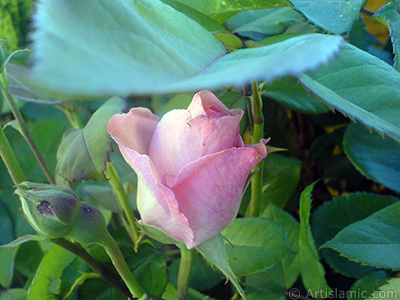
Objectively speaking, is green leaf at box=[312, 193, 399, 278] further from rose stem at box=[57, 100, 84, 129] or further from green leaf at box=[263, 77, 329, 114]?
rose stem at box=[57, 100, 84, 129]

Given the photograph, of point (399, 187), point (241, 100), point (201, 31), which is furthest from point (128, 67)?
point (399, 187)

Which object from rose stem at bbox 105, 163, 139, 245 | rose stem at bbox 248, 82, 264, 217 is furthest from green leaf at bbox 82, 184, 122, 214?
rose stem at bbox 248, 82, 264, 217

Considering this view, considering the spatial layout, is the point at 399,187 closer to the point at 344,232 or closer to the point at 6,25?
the point at 344,232

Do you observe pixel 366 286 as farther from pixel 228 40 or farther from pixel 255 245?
pixel 228 40

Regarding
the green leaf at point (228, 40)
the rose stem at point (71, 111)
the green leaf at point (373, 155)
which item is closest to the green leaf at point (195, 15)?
the green leaf at point (228, 40)

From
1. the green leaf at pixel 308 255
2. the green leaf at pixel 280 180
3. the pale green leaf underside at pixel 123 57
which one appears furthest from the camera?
the green leaf at pixel 280 180

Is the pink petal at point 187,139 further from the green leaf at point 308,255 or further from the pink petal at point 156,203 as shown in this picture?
the green leaf at point 308,255

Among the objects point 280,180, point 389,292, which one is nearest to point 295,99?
point 280,180

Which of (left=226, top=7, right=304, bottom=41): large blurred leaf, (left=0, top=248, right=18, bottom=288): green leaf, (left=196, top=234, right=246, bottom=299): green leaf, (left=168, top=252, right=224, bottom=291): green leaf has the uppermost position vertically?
(left=226, top=7, right=304, bottom=41): large blurred leaf
